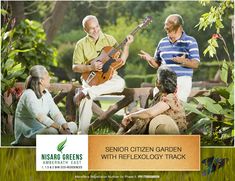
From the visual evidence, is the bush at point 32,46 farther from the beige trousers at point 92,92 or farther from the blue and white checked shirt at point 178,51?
the blue and white checked shirt at point 178,51

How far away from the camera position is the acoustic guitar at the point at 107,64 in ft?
26.9

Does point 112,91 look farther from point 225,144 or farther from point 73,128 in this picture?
point 225,144

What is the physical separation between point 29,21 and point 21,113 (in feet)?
3.02

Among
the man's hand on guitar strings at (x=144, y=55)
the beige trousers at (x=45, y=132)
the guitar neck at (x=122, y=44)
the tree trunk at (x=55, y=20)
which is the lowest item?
the beige trousers at (x=45, y=132)

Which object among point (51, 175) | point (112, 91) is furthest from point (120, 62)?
point (51, 175)

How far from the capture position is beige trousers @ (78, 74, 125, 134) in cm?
821

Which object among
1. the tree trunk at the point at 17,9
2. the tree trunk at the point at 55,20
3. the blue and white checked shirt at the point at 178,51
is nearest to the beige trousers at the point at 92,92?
the blue and white checked shirt at the point at 178,51

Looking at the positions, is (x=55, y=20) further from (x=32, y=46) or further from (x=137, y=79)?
(x=137, y=79)

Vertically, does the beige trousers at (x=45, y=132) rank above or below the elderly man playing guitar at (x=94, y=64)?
below

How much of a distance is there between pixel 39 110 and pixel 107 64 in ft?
2.65

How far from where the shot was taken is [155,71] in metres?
8.20

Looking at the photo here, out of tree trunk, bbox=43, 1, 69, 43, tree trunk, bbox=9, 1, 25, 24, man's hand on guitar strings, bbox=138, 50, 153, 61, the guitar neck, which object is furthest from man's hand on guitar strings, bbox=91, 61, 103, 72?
tree trunk, bbox=9, 1, 25, 24

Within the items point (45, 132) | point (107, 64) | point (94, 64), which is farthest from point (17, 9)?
point (45, 132)

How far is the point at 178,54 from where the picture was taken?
8.20 metres
